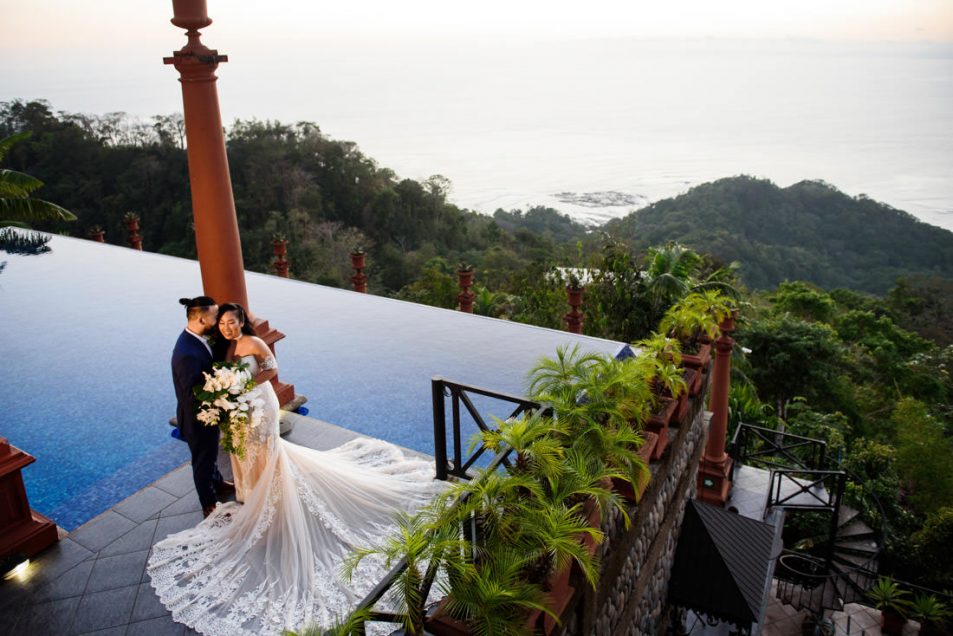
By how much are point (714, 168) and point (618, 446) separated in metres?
47.5

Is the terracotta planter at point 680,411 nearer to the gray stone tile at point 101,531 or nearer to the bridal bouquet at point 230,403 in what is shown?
the bridal bouquet at point 230,403

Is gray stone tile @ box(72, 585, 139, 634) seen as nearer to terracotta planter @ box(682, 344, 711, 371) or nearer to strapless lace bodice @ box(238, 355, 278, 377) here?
strapless lace bodice @ box(238, 355, 278, 377)

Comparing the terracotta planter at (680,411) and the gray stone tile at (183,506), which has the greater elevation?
the terracotta planter at (680,411)

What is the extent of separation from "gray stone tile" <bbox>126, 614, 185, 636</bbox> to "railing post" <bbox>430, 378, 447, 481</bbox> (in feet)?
6.03

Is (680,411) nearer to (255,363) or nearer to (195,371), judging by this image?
(255,363)

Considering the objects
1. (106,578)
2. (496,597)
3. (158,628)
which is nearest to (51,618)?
(106,578)

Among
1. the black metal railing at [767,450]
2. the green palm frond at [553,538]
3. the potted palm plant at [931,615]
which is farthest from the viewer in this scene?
the black metal railing at [767,450]

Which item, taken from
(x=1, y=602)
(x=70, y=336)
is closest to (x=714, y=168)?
(x=70, y=336)

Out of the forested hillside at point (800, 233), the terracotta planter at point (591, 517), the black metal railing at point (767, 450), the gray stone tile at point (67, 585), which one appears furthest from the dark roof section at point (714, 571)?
the forested hillside at point (800, 233)

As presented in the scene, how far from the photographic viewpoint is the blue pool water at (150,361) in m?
5.38

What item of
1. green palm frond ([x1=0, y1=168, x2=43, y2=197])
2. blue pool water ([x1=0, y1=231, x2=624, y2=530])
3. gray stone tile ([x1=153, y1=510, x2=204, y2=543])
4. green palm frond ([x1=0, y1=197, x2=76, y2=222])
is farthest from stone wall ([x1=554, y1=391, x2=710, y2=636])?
green palm frond ([x1=0, y1=197, x2=76, y2=222])

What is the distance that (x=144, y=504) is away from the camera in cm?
455

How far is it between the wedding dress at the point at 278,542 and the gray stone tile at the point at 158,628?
1.7 inches

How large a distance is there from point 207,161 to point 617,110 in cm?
6055
